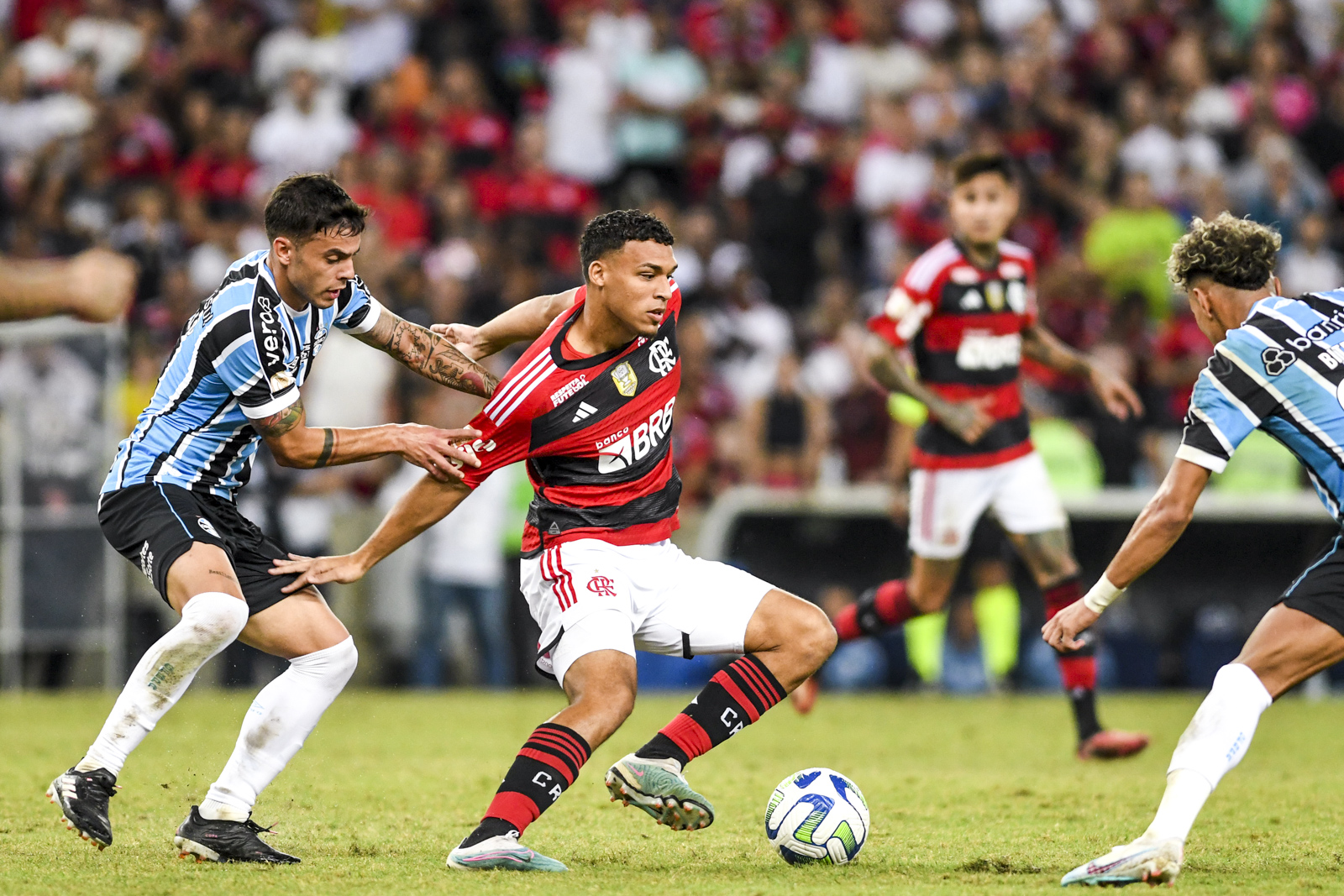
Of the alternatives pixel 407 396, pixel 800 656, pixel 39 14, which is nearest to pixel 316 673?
pixel 800 656

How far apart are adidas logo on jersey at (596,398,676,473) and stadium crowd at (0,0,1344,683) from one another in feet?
24.0

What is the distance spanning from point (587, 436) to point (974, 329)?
3731mm

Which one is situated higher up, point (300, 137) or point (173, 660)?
point (300, 137)

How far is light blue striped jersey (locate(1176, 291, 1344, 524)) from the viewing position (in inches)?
212

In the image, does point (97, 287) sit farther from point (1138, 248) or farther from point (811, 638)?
point (1138, 248)

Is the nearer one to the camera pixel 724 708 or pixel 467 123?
pixel 724 708

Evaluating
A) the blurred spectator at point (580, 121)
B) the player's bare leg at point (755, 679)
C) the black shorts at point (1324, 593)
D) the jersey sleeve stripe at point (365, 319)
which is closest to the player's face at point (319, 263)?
the jersey sleeve stripe at point (365, 319)

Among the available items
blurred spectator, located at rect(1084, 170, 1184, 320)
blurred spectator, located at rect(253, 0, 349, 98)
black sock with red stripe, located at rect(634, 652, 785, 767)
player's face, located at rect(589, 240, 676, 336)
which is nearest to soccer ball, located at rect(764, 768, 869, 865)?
black sock with red stripe, located at rect(634, 652, 785, 767)

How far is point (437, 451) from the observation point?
19.9 ft

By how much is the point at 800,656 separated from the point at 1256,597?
29.4 ft

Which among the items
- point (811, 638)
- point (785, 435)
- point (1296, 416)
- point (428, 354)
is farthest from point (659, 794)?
point (785, 435)

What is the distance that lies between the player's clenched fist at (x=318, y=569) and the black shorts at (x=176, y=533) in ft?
0.16

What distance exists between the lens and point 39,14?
62.0ft

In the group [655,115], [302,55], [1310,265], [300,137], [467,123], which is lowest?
[1310,265]
